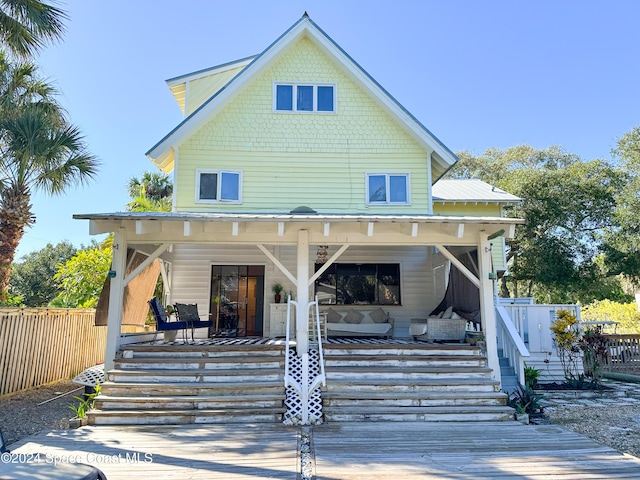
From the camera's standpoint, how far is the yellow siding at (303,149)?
10984mm

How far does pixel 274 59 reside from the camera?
36.9ft

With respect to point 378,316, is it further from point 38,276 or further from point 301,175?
point 38,276

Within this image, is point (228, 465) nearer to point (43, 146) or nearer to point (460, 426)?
point (460, 426)

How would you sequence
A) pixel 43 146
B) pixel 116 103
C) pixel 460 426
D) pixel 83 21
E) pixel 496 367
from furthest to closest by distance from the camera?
pixel 116 103 < pixel 83 21 < pixel 43 146 < pixel 496 367 < pixel 460 426

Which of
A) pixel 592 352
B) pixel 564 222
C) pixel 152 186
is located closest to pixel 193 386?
pixel 592 352

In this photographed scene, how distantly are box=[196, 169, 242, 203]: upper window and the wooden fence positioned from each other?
4398mm

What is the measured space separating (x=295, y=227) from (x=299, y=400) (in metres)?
3.04

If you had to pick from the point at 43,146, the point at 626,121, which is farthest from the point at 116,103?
the point at 626,121

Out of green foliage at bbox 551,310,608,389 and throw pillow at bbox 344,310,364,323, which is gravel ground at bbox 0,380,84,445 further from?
green foliage at bbox 551,310,608,389

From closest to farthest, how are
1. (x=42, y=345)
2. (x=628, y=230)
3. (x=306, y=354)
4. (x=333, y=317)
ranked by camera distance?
1. (x=306, y=354)
2. (x=42, y=345)
3. (x=333, y=317)
4. (x=628, y=230)

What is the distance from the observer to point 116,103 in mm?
18641

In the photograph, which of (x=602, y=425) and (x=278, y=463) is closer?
(x=278, y=463)

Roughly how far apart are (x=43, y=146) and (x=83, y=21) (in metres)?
3.41

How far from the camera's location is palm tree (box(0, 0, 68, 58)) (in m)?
9.12
